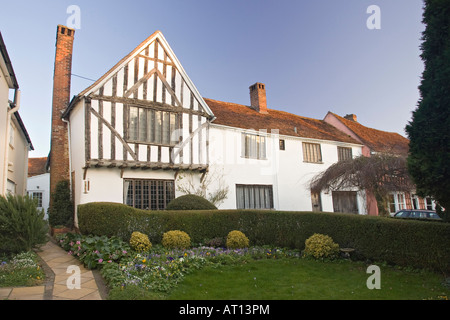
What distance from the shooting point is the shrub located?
8.89m

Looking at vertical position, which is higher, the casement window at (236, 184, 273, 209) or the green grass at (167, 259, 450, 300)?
the casement window at (236, 184, 273, 209)

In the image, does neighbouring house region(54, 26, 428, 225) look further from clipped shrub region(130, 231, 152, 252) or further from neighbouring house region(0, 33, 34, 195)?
clipped shrub region(130, 231, 152, 252)

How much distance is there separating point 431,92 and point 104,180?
11432 millimetres

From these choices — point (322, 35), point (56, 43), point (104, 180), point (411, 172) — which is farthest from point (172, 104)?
point (411, 172)

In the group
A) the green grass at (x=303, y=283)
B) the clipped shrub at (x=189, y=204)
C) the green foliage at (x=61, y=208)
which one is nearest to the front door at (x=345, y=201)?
the clipped shrub at (x=189, y=204)

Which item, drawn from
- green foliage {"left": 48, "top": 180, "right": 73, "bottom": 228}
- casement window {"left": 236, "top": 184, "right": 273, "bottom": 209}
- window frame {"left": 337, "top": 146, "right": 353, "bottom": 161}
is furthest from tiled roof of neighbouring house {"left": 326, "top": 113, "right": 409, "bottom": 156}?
green foliage {"left": 48, "top": 180, "right": 73, "bottom": 228}

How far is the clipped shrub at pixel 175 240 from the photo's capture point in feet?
32.8

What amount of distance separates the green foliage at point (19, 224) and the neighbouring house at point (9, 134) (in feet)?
3.16

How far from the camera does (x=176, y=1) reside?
1096 centimetres

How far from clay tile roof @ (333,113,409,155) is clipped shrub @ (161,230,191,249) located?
17146 millimetres

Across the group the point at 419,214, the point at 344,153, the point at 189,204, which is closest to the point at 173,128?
the point at 189,204

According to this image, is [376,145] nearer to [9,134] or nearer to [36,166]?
[9,134]

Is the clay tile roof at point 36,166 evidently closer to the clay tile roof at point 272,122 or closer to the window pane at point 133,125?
the clay tile roof at point 272,122

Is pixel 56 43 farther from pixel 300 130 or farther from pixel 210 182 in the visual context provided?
pixel 300 130
